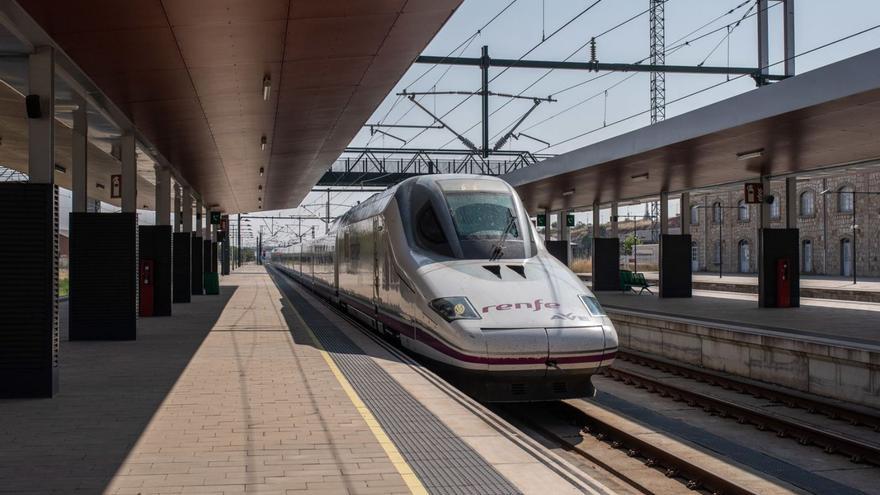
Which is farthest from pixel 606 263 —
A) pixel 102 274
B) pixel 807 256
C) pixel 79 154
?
pixel 807 256

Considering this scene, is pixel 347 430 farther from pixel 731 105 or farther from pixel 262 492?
pixel 731 105

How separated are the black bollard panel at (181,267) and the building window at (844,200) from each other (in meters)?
35.2

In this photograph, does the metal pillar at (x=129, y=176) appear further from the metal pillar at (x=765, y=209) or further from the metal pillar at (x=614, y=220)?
the metal pillar at (x=614, y=220)

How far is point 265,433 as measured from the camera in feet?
23.2

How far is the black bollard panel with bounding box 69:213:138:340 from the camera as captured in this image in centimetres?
1430

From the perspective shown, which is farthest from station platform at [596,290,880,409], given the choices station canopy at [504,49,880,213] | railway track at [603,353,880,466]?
station canopy at [504,49,880,213]

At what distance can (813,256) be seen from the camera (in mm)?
47531

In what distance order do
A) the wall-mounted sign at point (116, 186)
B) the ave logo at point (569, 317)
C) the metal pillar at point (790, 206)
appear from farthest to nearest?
the metal pillar at point (790, 206), the wall-mounted sign at point (116, 186), the ave logo at point (569, 317)

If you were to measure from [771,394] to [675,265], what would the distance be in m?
13.6

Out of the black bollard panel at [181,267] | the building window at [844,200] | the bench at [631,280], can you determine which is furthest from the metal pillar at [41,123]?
the building window at [844,200]

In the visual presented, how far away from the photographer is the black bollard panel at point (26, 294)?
896cm

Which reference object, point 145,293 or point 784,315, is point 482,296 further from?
point 145,293

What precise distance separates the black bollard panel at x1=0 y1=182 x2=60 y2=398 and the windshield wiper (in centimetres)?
546

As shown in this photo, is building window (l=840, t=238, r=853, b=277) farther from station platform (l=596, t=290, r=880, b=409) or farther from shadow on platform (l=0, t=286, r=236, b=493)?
shadow on platform (l=0, t=286, r=236, b=493)
